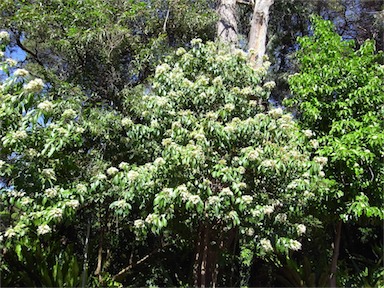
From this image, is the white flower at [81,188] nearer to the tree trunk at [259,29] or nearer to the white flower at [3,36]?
the white flower at [3,36]

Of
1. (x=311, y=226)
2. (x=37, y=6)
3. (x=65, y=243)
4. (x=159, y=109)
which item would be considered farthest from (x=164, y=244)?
(x=37, y=6)

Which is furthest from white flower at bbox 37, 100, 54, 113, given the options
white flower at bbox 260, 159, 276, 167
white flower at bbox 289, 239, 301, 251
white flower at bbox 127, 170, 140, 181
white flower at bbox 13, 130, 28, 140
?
white flower at bbox 289, 239, 301, 251

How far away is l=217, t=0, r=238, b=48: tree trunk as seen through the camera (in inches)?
262

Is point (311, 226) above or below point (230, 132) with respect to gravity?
below

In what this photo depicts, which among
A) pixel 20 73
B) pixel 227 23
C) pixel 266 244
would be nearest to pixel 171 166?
pixel 266 244

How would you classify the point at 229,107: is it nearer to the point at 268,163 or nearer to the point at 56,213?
the point at 268,163

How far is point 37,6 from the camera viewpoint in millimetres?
5965

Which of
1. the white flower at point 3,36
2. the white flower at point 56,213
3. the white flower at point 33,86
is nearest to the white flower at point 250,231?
the white flower at point 56,213

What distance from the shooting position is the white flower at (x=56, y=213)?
11.8ft

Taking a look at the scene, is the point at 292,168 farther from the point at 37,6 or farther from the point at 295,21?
the point at 295,21

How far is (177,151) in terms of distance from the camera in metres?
3.78

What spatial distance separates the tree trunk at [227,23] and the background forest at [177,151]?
3cm

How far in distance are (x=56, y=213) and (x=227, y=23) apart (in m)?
4.48

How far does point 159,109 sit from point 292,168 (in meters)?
1.55
